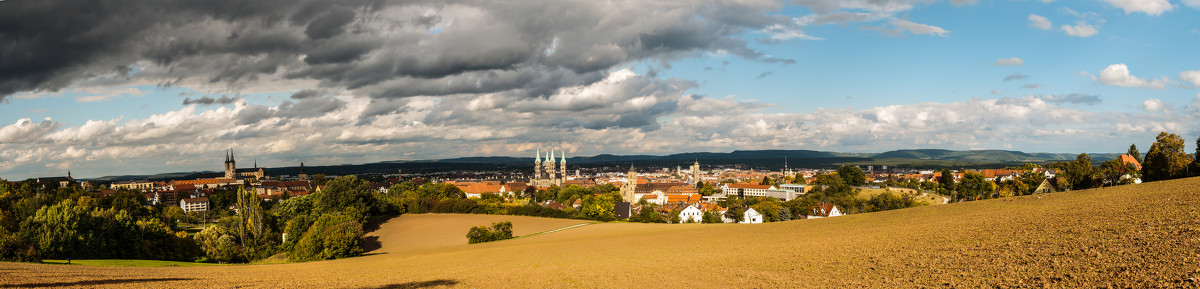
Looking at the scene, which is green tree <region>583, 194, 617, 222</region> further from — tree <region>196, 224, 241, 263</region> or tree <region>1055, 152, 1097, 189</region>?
tree <region>1055, 152, 1097, 189</region>

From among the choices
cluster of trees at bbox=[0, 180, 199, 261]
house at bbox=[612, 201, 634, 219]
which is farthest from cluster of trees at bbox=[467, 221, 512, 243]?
house at bbox=[612, 201, 634, 219]

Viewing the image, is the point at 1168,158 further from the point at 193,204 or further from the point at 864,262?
the point at 193,204

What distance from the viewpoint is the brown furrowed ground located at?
19094 mm

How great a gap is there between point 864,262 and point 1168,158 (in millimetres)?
64930

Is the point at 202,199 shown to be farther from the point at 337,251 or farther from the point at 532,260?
the point at 532,260

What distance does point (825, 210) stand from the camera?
96000 millimetres

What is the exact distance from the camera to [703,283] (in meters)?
23.0

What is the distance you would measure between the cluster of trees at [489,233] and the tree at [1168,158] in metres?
71.5

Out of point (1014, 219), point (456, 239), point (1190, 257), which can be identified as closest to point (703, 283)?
point (1190, 257)

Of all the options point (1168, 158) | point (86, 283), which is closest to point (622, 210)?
point (1168, 158)

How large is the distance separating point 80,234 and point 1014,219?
65711mm

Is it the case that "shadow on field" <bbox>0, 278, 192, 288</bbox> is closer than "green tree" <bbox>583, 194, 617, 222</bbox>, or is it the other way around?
"shadow on field" <bbox>0, 278, 192, 288</bbox>

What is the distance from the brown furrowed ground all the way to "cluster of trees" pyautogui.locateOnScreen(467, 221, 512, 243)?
18.4 meters

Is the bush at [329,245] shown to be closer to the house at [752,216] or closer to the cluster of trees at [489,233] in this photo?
the cluster of trees at [489,233]
